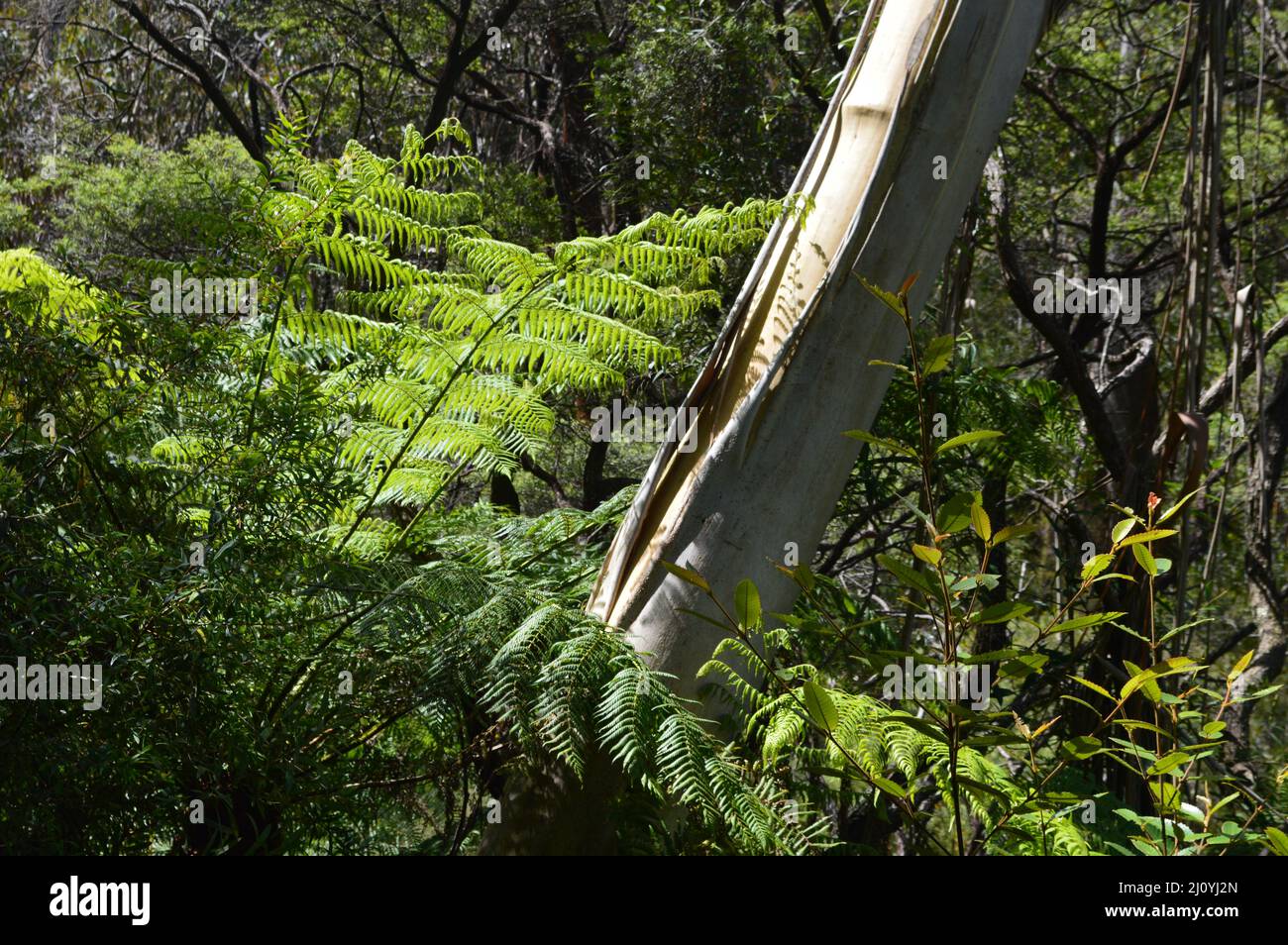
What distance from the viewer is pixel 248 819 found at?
6.00 ft

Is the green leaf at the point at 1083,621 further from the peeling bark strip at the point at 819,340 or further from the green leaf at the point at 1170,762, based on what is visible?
the peeling bark strip at the point at 819,340

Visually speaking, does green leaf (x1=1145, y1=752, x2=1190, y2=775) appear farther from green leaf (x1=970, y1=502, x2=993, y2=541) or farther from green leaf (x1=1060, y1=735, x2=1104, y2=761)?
green leaf (x1=970, y1=502, x2=993, y2=541)

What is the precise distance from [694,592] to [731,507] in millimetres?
187

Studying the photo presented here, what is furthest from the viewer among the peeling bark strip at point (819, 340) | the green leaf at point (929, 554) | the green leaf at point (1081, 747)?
the peeling bark strip at point (819, 340)

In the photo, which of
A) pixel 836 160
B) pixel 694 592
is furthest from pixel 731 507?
pixel 836 160

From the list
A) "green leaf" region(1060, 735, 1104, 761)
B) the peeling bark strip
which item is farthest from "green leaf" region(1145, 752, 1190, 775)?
the peeling bark strip

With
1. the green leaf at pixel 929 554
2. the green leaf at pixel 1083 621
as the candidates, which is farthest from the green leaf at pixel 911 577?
the green leaf at pixel 1083 621

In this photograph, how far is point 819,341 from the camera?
2180 millimetres

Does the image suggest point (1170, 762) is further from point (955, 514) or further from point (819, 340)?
point (819, 340)

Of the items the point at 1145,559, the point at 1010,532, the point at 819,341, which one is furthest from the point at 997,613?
the point at 819,341

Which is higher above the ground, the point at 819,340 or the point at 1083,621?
the point at 819,340

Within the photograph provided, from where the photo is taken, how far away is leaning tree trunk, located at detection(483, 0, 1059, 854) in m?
2.14

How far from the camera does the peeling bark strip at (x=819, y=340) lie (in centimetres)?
214

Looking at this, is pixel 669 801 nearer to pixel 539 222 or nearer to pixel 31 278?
pixel 31 278
